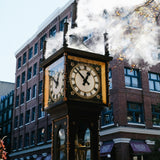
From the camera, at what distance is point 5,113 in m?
46.4

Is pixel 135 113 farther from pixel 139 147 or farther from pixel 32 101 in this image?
pixel 32 101

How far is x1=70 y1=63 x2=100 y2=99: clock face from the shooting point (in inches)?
213

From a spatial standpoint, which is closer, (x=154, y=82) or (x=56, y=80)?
(x=56, y=80)

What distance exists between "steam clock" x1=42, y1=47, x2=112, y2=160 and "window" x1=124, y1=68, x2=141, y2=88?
19697 millimetres

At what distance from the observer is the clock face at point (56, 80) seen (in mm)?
5469

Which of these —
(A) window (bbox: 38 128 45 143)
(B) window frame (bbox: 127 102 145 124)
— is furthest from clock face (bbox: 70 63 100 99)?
(A) window (bbox: 38 128 45 143)

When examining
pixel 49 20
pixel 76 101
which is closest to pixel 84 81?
pixel 76 101

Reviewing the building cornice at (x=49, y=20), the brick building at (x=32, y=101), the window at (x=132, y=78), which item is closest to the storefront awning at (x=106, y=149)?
the window at (x=132, y=78)

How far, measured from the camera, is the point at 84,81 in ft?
18.2

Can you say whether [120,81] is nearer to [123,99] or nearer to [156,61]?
[123,99]

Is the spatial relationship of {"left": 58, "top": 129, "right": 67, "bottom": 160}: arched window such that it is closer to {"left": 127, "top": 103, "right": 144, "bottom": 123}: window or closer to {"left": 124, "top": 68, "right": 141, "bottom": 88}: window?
{"left": 127, "top": 103, "right": 144, "bottom": 123}: window

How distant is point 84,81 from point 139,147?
18.7 meters

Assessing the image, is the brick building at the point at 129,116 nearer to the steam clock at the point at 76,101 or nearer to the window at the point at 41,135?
the window at the point at 41,135

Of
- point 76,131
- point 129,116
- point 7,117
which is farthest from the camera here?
point 7,117
